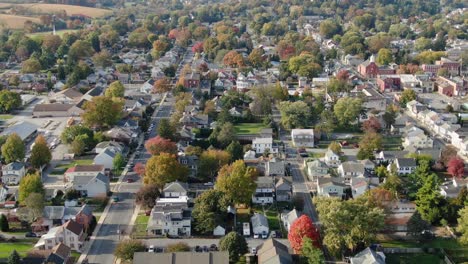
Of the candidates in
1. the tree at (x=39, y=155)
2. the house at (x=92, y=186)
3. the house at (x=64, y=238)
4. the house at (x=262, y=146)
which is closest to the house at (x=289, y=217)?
the house at (x=64, y=238)

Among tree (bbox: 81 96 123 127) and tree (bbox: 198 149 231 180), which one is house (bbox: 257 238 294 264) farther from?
tree (bbox: 81 96 123 127)

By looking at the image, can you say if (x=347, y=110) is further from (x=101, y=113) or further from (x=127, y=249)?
(x=127, y=249)

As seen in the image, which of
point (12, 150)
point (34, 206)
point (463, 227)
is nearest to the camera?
point (463, 227)

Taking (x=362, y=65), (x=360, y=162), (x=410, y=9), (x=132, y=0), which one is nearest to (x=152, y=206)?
(x=360, y=162)

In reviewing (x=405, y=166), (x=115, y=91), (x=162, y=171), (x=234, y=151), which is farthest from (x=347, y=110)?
(x=115, y=91)

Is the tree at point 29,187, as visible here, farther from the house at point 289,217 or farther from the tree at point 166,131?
the house at point 289,217

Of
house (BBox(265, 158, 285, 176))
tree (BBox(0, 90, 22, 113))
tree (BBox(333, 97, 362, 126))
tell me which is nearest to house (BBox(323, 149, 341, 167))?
house (BBox(265, 158, 285, 176))
